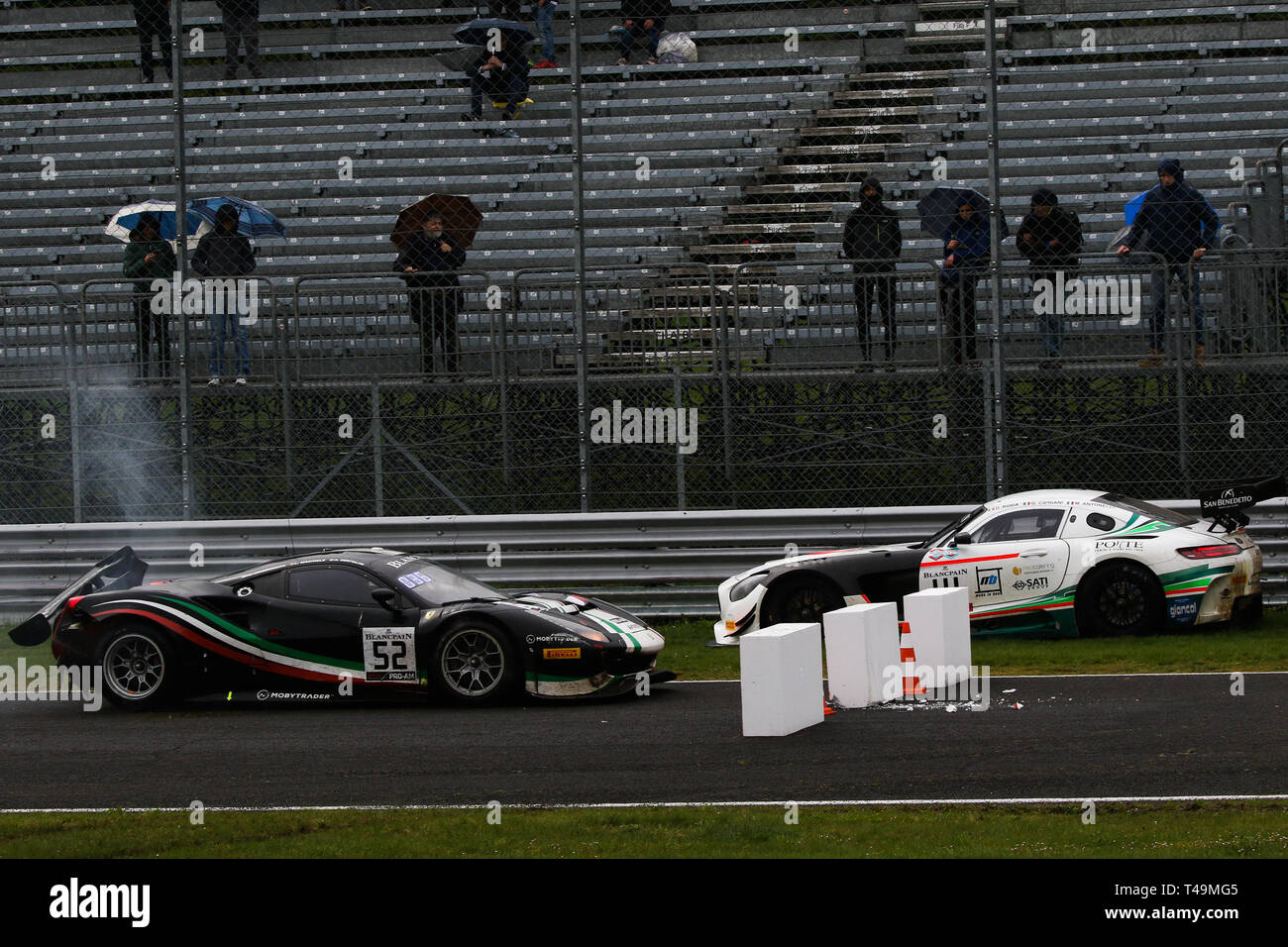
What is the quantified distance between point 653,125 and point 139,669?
440 inches

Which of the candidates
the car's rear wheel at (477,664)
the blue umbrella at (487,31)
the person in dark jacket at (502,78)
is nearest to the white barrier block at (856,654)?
the car's rear wheel at (477,664)

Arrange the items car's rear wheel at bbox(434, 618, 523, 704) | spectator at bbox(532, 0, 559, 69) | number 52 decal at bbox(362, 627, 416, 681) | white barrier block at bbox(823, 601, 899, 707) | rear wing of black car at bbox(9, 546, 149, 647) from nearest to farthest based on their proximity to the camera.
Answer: white barrier block at bbox(823, 601, 899, 707)
car's rear wheel at bbox(434, 618, 523, 704)
number 52 decal at bbox(362, 627, 416, 681)
rear wing of black car at bbox(9, 546, 149, 647)
spectator at bbox(532, 0, 559, 69)

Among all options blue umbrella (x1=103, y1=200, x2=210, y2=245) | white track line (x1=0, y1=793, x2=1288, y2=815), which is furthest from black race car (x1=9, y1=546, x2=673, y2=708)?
blue umbrella (x1=103, y1=200, x2=210, y2=245)

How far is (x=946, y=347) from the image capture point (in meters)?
15.1

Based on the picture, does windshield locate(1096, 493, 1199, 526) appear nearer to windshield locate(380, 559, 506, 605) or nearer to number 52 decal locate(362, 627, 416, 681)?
windshield locate(380, 559, 506, 605)

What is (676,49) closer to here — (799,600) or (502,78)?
(502,78)

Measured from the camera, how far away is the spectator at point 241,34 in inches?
835

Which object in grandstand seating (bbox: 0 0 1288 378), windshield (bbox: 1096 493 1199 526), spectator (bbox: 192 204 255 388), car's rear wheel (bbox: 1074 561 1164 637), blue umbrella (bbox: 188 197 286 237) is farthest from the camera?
grandstand seating (bbox: 0 0 1288 378)

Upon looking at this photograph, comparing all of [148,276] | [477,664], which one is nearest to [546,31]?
[148,276]

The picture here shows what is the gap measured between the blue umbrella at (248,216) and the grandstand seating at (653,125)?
0.46 m

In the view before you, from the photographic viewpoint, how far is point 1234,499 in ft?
45.9

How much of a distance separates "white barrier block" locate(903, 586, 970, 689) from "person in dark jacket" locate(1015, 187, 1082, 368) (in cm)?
405

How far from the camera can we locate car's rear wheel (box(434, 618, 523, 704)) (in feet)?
38.5

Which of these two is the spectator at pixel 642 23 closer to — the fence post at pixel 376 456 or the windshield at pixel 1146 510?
the fence post at pixel 376 456
